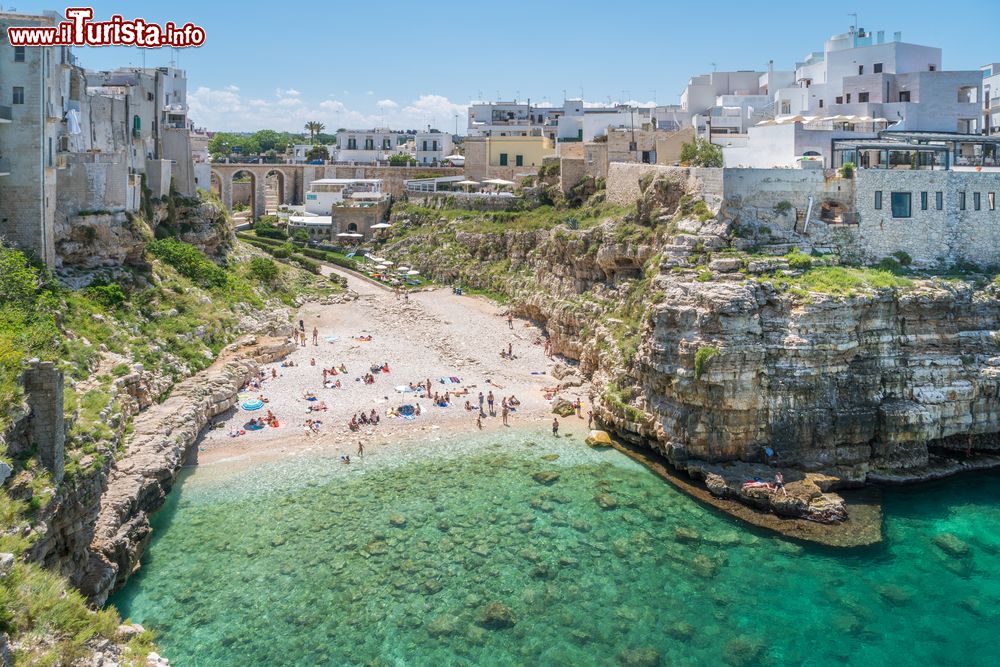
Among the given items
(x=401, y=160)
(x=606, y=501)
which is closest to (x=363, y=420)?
(x=606, y=501)

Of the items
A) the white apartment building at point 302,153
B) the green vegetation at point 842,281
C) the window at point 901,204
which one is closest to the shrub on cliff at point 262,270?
the green vegetation at point 842,281

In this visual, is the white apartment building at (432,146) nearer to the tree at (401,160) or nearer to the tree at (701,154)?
the tree at (401,160)

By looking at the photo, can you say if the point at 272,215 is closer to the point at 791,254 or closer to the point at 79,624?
the point at 791,254

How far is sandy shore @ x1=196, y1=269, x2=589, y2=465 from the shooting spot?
28234 millimetres

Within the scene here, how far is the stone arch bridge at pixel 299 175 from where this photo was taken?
6350cm

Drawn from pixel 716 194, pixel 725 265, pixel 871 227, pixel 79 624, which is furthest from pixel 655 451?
pixel 79 624

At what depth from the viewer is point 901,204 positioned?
99.7 ft

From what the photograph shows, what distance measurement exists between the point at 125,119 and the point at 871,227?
113 ft

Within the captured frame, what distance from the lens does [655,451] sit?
26.9 metres

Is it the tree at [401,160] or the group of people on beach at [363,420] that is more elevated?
the tree at [401,160]

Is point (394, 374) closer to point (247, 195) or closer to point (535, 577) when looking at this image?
point (535, 577)

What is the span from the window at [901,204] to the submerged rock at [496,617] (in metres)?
22.5

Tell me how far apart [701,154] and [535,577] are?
893 inches

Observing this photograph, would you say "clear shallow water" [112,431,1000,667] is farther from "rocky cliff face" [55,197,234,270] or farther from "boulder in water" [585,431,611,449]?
"rocky cliff face" [55,197,234,270]
